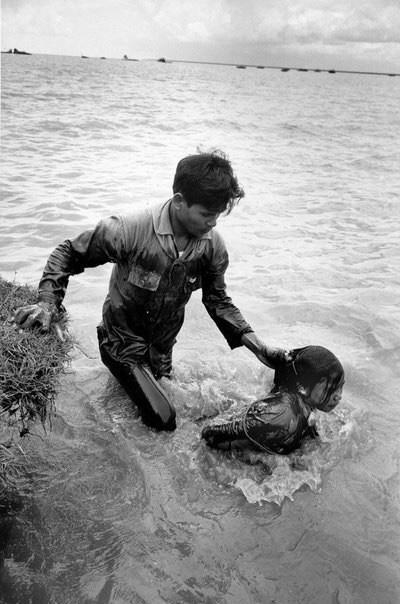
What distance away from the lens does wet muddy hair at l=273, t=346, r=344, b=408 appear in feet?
10.7

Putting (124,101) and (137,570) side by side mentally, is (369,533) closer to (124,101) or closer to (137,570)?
(137,570)

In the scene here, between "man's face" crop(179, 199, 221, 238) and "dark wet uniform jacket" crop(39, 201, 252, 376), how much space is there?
146mm

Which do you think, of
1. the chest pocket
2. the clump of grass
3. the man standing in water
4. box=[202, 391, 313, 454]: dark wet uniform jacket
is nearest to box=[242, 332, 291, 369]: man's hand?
the man standing in water

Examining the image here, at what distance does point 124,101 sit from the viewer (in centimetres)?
2869

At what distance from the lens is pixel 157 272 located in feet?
11.4

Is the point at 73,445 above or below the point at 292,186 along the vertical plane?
below

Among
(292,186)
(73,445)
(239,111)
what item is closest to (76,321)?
(73,445)

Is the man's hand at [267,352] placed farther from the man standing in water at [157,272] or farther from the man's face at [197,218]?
the man's face at [197,218]

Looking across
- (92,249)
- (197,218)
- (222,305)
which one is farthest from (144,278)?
(222,305)

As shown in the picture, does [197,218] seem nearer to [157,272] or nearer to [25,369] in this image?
[157,272]

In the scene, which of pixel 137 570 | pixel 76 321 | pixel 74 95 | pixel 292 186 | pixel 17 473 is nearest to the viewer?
pixel 137 570

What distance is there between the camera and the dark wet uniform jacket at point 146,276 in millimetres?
3426

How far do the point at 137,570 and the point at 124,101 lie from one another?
2937 cm

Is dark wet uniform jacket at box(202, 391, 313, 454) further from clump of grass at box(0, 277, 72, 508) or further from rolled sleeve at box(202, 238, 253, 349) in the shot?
clump of grass at box(0, 277, 72, 508)
